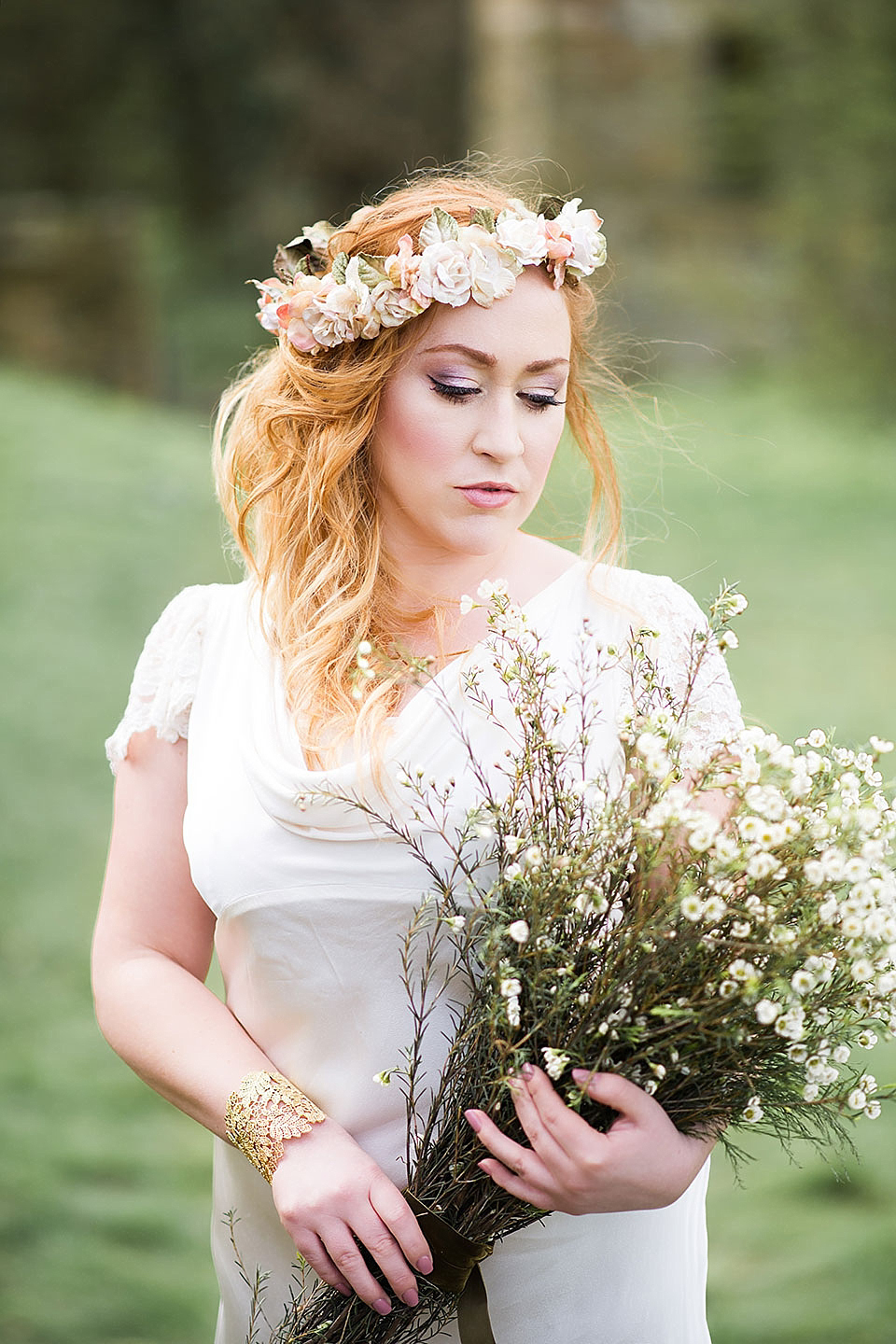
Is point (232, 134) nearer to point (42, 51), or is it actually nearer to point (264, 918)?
point (42, 51)

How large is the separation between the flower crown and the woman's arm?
67cm

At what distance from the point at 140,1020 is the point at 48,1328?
2.13m

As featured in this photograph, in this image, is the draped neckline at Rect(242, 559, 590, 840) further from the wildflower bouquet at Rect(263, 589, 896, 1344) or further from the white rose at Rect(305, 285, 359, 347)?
the white rose at Rect(305, 285, 359, 347)

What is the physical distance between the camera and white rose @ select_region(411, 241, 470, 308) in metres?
1.86

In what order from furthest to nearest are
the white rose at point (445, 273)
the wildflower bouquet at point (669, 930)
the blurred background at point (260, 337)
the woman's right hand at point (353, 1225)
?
1. the blurred background at point (260, 337)
2. the white rose at point (445, 273)
3. the woman's right hand at point (353, 1225)
4. the wildflower bouquet at point (669, 930)

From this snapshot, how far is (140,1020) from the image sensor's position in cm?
198

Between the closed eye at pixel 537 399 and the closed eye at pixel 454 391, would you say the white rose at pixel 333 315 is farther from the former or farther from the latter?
the closed eye at pixel 537 399

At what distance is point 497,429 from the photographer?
1.90 m

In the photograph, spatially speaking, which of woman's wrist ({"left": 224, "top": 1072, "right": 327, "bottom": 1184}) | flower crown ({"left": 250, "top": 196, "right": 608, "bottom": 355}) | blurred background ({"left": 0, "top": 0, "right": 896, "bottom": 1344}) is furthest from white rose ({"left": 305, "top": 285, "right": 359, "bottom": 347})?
woman's wrist ({"left": 224, "top": 1072, "right": 327, "bottom": 1184})

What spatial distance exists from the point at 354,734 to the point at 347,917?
25cm

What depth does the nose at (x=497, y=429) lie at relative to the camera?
190 cm

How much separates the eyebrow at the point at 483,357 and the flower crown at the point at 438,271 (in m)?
0.05

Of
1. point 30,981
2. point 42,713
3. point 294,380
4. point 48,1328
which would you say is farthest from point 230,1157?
point 42,713

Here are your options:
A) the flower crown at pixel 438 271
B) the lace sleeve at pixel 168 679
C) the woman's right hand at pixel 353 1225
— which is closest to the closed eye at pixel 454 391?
the flower crown at pixel 438 271
